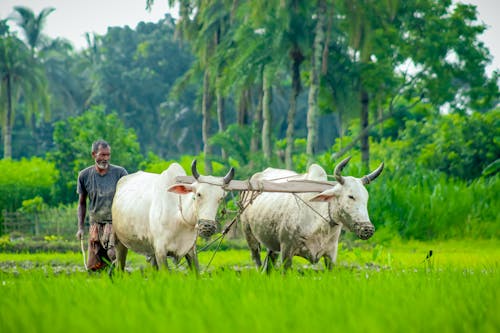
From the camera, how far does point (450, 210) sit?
16375 millimetres

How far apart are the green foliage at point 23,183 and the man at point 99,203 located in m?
18.6

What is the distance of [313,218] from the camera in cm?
782

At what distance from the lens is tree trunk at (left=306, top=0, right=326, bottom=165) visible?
840 inches

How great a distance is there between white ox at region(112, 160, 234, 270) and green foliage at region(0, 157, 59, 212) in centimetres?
1831

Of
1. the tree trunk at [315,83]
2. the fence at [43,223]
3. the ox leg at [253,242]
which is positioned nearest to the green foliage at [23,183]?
the fence at [43,223]

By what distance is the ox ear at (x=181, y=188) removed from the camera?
24.0 feet

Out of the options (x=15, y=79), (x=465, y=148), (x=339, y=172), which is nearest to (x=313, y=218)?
(x=339, y=172)

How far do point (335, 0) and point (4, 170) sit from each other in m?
12.5

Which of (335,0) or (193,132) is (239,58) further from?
(193,132)

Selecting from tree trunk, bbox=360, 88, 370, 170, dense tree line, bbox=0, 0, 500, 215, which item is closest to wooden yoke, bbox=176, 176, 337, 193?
dense tree line, bbox=0, 0, 500, 215

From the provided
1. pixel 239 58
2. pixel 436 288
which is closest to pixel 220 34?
pixel 239 58

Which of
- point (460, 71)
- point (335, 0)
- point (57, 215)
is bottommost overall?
point (57, 215)

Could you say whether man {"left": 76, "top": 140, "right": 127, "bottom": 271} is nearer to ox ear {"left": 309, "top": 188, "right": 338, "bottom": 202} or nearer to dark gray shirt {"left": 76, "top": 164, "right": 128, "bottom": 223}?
dark gray shirt {"left": 76, "top": 164, "right": 128, "bottom": 223}

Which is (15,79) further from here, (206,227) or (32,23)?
(206,227)
